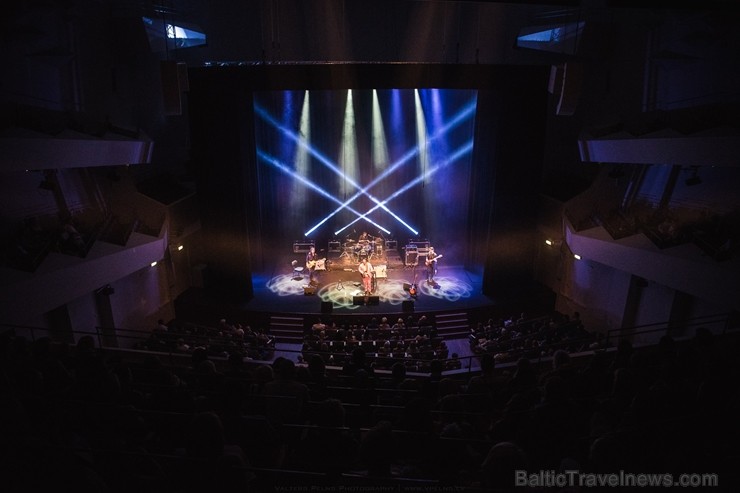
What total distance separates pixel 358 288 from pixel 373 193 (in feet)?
A: 13.3

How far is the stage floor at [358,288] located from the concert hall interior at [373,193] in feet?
0.34

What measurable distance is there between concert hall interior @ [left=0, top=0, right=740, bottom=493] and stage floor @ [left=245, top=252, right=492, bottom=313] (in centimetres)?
10

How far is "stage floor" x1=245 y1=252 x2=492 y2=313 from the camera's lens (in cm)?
1240

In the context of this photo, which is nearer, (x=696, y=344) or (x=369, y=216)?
(x=696, y=344)

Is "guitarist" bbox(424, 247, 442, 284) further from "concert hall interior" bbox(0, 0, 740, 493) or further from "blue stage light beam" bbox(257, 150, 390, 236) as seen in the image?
"blue stage light beam" bbox(257, 150, 390, 236)

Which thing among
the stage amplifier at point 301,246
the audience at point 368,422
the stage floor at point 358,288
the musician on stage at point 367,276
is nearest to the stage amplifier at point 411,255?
the stage floor at point 358,288

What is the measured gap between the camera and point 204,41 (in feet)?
47.2

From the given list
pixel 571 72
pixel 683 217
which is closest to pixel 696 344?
pixel 571 72

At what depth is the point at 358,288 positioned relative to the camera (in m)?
13.6

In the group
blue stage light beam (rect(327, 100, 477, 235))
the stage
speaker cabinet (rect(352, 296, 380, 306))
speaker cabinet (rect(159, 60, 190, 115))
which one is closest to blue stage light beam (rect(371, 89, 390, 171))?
blue stage light beam (rect(327, 100, 477, 235))

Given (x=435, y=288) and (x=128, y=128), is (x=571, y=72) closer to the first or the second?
(x=435, y=288)

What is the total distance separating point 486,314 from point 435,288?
79.4 inches

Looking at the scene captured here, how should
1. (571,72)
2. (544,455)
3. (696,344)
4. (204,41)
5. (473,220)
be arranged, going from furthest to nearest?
(473,220)
(204,41)
(571,72)
(696,344)
(544,455)

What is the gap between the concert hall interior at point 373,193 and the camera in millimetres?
7820
